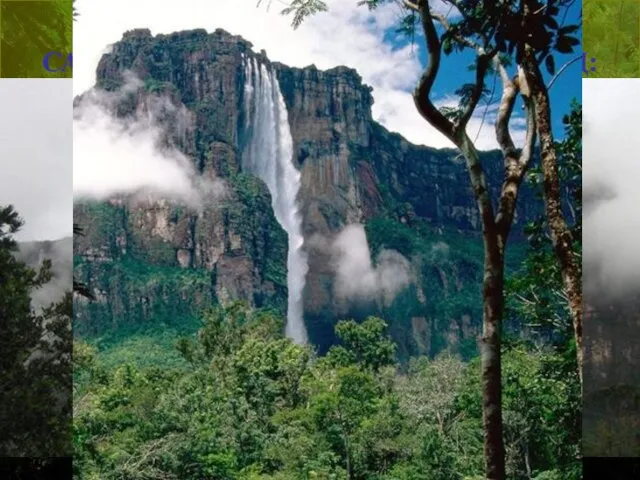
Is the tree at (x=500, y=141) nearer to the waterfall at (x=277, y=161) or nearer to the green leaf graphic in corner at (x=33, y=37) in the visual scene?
the green leaf graphic in corner at (x=33, y=37)

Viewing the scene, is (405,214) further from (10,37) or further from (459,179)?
(10,37)

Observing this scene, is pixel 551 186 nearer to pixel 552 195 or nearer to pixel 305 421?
pixel 552 195

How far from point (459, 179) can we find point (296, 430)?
7.27 metres

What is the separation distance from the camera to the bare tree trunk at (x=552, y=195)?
3109 mm

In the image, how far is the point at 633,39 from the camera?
3.81 meters

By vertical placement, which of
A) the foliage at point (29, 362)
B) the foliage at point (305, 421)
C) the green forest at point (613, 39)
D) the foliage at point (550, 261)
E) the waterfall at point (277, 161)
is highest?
the waterfall at point (277, 161)

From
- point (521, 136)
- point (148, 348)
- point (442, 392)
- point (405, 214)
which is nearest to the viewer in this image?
point (521, 136)

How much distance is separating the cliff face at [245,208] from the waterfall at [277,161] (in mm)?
190

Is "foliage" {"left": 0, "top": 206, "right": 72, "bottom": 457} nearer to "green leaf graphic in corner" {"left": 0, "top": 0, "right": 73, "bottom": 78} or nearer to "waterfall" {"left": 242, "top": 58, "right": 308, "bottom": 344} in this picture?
"green leaf graphic in corner" {"left": 0, "top": 0, "right": 73, "bottom": 78}

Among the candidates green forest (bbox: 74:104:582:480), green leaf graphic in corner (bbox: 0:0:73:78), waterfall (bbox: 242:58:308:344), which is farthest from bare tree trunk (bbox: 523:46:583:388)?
waterfall (bbox: 242:58:308:344)

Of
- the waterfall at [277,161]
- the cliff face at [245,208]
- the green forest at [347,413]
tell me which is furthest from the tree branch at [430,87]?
the waterfall at [277,161]

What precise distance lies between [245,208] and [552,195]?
11927 mm

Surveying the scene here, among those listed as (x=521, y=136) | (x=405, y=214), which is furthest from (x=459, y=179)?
(x=521, y=136)

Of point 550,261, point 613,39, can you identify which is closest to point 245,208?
point 550,261
